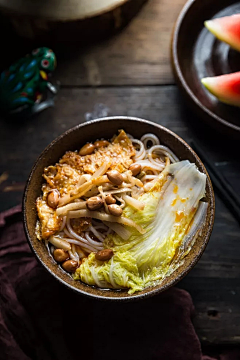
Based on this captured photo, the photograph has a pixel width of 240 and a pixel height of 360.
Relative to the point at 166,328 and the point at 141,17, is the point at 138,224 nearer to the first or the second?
the point at 166,328

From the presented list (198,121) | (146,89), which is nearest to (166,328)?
(198,121)

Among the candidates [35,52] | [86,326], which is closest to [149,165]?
[86,326]

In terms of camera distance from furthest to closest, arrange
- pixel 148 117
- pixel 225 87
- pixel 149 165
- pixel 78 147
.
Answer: pixel 148 117, pixel 225 87, pixel 78 147, pixel 149 165

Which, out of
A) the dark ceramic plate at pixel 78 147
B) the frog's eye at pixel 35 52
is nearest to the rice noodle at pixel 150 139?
the dark ceramic plate at pixel 78 147

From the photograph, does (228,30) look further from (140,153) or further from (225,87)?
(140,153)

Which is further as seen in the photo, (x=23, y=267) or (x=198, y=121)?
(x=198, y=121)

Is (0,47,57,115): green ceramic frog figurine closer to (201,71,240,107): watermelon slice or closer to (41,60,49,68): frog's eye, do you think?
(41,60,49,68): frog's eye

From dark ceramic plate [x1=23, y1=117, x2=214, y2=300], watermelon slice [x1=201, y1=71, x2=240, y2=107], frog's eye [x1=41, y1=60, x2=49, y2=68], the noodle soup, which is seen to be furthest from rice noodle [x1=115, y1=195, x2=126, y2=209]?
frog's eye [x1=41, y1=60, x2=49, y2=68]
